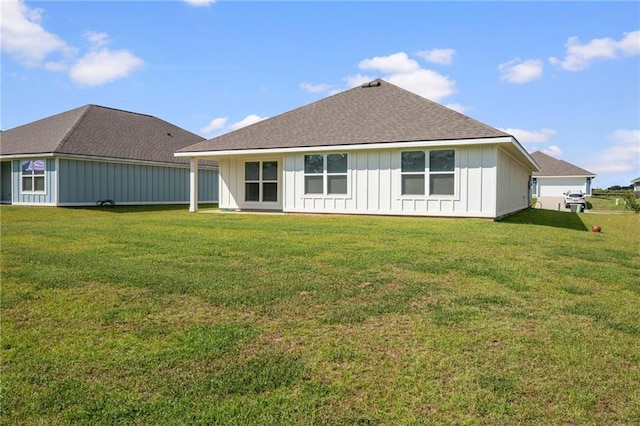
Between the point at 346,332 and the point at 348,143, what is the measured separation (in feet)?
39.6

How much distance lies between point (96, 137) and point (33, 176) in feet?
11.8

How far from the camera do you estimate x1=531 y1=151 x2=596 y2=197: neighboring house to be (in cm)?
4672

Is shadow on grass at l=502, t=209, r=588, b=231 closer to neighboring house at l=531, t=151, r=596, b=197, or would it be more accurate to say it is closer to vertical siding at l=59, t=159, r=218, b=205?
vertical siding at l=59, t=159, r=218, b=205

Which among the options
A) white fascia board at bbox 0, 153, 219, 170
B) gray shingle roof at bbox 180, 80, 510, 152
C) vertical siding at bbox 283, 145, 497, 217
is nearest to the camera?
vertical siding at bbox 283, 145, 497, 217

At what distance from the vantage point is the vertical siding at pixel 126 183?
71.2ft

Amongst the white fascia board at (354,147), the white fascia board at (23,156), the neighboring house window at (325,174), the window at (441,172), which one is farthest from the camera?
the white fascia board at (23,156)

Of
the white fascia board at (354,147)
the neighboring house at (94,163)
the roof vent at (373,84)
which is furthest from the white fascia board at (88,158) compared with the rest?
the roof vent at (373,84)

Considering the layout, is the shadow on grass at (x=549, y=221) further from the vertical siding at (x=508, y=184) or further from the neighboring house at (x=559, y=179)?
the neighboring house at (x=559, y=179)

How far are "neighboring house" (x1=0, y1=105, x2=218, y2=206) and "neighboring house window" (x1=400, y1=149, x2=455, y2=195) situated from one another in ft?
51.4

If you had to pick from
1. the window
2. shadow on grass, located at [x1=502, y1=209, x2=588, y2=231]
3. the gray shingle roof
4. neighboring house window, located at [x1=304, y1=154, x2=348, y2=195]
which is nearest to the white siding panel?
neighboring house window, located at [x1=304, y1=154, x2=348, y2=195]

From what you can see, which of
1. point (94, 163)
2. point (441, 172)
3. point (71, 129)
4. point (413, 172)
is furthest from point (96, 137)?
point (441, 172)

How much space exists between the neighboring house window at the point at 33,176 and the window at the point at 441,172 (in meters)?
18.5

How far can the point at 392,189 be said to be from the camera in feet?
50.3

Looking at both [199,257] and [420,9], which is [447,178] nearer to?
[420,9]
